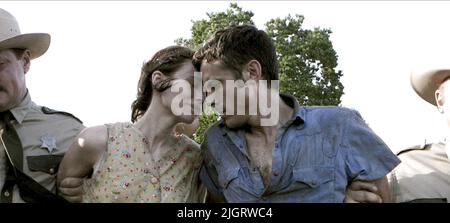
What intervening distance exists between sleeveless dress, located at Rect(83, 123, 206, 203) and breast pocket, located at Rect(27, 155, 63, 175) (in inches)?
12.1

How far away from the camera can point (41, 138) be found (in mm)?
3576

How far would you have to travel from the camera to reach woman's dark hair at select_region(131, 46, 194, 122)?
3.41m

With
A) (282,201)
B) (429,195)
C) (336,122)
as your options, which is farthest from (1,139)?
(429,195)

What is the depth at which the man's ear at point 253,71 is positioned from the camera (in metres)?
3.13

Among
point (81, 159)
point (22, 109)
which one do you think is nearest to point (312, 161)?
point (81, 159)

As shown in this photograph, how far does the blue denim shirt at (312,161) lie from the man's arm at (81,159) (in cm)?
66

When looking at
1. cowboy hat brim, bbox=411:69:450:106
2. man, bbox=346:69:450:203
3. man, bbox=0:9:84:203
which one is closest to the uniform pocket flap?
man, bbox=0:9:84:203

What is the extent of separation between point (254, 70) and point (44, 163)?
134cm

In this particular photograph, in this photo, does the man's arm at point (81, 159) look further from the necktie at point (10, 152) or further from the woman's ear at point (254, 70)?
the woman's ear at point (254, 70)

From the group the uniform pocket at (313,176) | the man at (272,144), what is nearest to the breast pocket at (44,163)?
the man at (272,144)

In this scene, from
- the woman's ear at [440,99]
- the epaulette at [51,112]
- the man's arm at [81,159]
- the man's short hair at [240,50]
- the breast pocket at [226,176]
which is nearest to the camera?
the breast pocket at [226,176]

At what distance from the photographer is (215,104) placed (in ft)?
10.3
